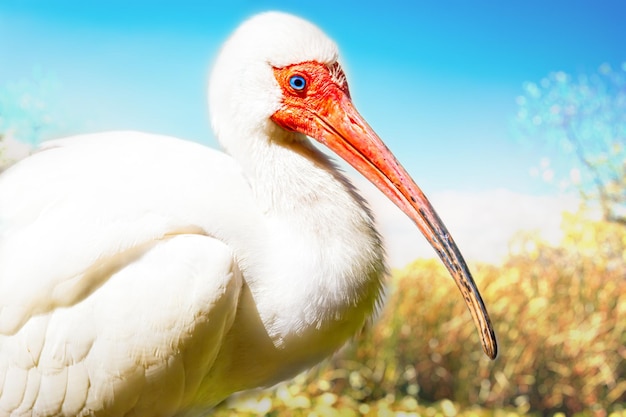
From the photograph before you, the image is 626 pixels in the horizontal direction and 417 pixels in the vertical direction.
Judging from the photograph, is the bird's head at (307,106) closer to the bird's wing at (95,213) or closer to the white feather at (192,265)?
the white feather at (192,265)

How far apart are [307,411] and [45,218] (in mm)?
2222

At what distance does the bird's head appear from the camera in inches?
68.4

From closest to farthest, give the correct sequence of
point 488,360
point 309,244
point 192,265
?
1. point 192,265
2. point 309,244
3. point 488,360

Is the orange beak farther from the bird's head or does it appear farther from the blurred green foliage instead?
the blurred green foliage

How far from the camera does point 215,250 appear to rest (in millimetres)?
1601

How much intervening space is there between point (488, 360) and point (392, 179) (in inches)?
Result: 93.8

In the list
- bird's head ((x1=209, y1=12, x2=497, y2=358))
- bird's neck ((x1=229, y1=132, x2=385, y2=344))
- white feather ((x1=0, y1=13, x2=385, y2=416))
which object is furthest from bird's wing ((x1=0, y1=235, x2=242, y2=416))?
bird's head ((x1=209, y1=12, x2=497, y2=358))

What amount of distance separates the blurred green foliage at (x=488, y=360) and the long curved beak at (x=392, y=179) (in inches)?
81.9

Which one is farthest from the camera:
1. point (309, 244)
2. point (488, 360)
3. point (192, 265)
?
point (488, 360)

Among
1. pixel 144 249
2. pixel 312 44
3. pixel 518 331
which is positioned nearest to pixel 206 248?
pixel 144 249

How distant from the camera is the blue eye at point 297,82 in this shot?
175cm

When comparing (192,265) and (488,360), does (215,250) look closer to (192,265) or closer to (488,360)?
(192,265)

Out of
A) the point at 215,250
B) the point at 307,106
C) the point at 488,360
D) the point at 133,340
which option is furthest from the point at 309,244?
the point at 488,360

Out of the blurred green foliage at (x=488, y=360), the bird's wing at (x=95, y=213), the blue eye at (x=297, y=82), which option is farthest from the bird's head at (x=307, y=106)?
the blurred green foliage at (x=488, y=360)
